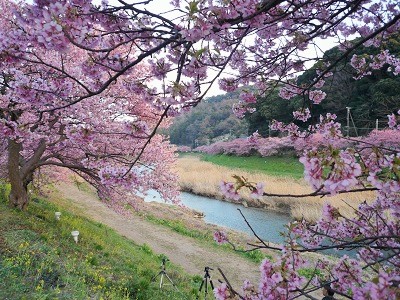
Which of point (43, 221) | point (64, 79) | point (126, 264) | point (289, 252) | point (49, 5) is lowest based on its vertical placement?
point (126, 264)

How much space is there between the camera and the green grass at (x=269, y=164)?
24.7 meters

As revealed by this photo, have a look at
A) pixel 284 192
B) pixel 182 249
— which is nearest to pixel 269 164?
pixel 284 192

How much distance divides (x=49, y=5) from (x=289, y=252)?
1985mm

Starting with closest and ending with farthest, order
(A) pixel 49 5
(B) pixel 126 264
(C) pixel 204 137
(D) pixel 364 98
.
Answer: (A) pixel 49 5, (B) pixel 126 264, (D) pixel 364 98, (C) pixel 204 137

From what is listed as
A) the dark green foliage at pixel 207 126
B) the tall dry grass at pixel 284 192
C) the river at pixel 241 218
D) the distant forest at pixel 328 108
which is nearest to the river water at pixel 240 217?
the river at pixel 241 218

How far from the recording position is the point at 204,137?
2147 inches

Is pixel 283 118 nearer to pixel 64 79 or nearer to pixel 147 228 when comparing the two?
pixel 147 228

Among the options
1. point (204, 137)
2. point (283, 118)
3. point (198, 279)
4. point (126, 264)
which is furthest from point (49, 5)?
point (204, 137)

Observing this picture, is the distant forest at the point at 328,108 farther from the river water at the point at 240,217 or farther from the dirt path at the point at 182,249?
the river water at the point at 240,217

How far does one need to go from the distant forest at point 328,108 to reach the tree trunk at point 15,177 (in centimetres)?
501

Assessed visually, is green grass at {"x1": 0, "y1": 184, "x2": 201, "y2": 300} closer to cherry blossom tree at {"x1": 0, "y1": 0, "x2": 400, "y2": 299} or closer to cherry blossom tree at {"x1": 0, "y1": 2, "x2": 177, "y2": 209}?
cherry blossom tree at {"x1": 0, "y1": 2, "x2": 177, "y2": 209}

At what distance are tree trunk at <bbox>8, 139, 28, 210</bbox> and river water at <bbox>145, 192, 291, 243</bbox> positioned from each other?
6.42 m

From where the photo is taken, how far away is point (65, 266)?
4859mm

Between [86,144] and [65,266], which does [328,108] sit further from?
[65,266]
